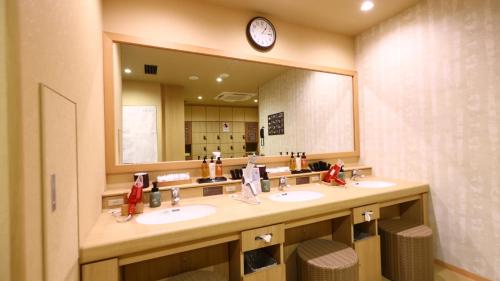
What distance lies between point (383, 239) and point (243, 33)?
2220mm

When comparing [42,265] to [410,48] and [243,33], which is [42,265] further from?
[410,48]

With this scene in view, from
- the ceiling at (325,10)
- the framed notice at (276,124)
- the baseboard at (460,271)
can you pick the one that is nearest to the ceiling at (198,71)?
the framed notice at (276,124)

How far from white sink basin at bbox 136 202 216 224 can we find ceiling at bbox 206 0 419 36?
5.67 ft

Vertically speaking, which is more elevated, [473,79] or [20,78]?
[473,79]

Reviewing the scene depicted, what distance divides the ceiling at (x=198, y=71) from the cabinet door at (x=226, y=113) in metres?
0.06

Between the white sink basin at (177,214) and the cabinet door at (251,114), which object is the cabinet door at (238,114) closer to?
the cabinet door at (251,114)

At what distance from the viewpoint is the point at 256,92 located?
2219 mm

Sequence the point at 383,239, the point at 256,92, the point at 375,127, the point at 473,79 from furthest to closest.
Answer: the point at 375,127 < the point at 256,92 < the point at 383,239 < the point at 473,79

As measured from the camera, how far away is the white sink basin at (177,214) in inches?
53.6

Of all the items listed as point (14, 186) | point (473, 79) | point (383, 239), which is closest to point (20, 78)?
point (14, 186)

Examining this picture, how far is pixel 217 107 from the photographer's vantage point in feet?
6.88

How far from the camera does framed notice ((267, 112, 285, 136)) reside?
2.32 m

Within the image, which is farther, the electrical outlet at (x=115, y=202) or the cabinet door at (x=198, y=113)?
the cabinet door at (x=198, y=113)

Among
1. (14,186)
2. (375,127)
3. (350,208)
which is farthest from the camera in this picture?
(375,127)
